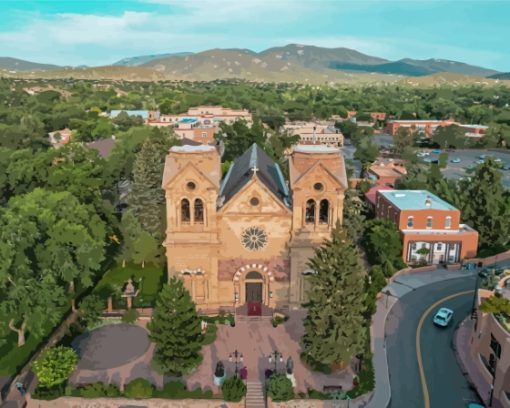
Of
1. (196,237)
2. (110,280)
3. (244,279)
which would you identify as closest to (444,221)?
(244,279)

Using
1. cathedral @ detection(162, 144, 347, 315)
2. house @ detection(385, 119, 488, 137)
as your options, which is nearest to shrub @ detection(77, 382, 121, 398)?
cathedral @ detection(162, 144, 347, 315)

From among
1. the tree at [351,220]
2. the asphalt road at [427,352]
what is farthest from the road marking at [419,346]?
the tree at [351,220]

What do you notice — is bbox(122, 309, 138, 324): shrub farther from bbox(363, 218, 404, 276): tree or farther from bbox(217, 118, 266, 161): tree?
bbox(217, 118, 266, 161): tree

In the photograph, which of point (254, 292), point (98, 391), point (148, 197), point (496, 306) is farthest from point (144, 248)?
point (496, 306)

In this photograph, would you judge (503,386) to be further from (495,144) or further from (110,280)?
(495,144)

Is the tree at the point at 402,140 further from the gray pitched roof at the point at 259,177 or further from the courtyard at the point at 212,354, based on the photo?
the courtyard at the point at 212,354

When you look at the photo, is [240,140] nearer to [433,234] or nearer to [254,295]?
[433,234]

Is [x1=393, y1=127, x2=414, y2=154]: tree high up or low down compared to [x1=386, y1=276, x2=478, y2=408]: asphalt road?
up
